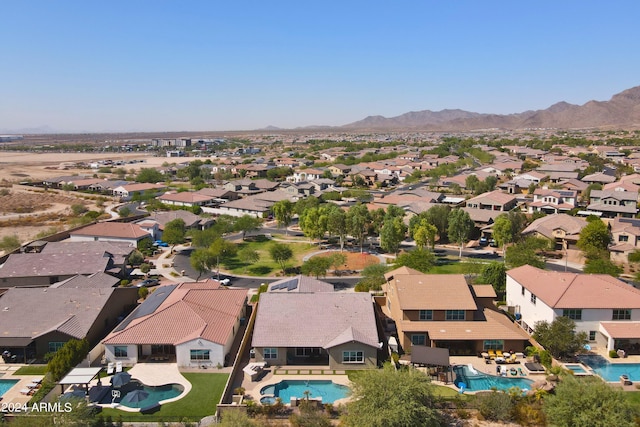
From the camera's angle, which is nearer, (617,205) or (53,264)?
(53,264)

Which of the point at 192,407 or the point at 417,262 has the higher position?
the point at 417,262

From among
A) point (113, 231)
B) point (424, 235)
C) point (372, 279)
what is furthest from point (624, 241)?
point (113, 231)

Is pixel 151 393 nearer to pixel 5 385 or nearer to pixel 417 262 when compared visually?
pixel 5 385

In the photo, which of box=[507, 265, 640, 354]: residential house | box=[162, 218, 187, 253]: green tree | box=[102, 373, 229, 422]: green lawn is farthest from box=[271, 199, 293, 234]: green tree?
box=[102, 373, 229, 422]: green lawn

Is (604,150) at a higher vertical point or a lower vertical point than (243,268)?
higher

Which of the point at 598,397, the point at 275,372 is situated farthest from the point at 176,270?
the point at 598,397

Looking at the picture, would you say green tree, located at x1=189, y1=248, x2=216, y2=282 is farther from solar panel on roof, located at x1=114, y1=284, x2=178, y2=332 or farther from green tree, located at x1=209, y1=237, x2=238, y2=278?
A: solar panel on roof, located at x1=114, y1=284, x2=178, y2=332

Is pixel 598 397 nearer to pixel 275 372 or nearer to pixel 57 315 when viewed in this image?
pixel 275 372
